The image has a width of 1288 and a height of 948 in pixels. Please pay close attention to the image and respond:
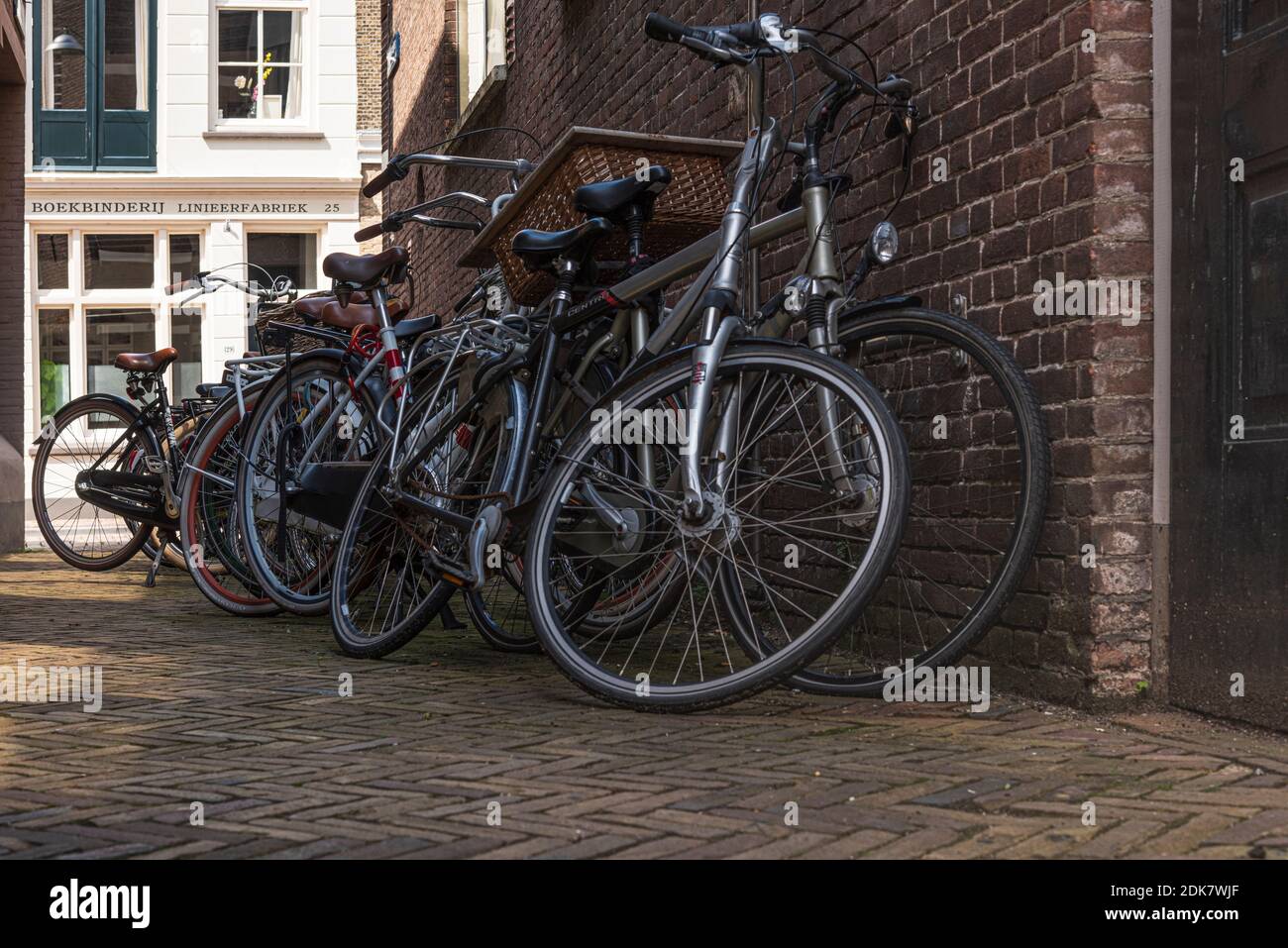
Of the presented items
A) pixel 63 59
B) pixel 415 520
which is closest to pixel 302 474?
pixel 415 520

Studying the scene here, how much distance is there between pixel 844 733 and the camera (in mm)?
3471

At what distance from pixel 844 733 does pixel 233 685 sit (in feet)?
5.77

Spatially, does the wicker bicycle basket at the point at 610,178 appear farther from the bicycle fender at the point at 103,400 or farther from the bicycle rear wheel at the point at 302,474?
the bicycle fender at the point at 103,400

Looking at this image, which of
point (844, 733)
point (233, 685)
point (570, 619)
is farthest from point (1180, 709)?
point (233, 685)

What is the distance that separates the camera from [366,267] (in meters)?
5.61

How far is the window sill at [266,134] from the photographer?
2258 cm

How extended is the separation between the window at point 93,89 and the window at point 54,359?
2.17 m

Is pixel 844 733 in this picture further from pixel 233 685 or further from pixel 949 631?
pixel 233 685

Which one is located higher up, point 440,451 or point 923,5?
point 923,5

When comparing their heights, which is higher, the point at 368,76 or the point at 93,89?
the point at 368,76

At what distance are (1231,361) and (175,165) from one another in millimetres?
→ 21031

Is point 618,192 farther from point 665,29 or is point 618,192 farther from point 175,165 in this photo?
point 175,165

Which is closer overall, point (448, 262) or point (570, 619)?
point (570, 619)

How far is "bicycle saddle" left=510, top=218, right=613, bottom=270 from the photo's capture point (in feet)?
14.5
